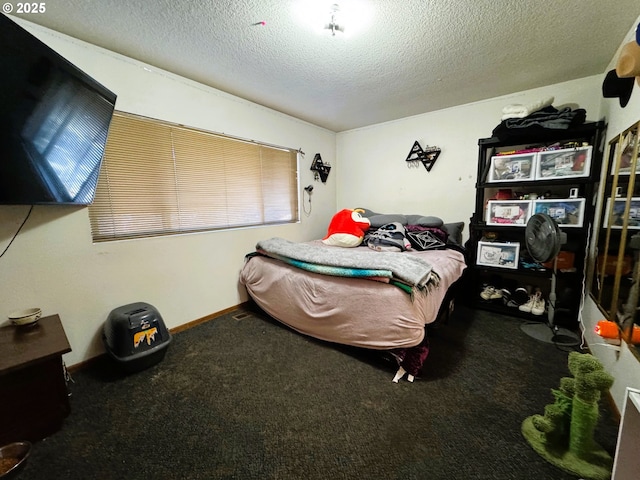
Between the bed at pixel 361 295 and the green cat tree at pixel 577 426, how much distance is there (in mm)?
643

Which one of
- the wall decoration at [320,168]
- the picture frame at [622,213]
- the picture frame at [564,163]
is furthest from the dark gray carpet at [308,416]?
the wall decoration at [320,168]

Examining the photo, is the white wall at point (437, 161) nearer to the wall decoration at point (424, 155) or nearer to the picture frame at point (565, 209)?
the wall decoration at point (424, 155)

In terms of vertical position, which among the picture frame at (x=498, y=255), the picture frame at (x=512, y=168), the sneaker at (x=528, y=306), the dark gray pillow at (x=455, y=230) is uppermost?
the picture frame at (x=512, y=168)

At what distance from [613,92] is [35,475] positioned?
13.2 feet

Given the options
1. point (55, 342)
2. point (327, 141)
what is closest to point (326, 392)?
point (55, 342)

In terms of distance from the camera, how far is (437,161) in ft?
10.5

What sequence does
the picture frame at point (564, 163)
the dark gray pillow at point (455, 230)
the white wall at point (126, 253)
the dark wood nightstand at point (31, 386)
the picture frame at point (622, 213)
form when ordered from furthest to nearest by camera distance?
the dark gray pillow at point (455, 230) → the picture frame at point (564, 163) → the white wall at point (126, 253) → the picture frame at point (622, 213) → the dark wood nightstand at point (31, 386)

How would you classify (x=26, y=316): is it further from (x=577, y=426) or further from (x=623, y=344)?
(x=623, y=344)

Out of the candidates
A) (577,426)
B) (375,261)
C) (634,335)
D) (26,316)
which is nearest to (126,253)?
(26,316)

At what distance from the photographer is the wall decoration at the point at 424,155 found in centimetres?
320

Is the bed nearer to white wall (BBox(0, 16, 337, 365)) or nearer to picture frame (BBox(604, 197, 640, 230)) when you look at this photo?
white wall (BBox(0, 16, 337, 365))

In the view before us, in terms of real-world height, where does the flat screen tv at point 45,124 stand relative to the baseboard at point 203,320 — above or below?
above

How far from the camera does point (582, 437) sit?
3.62 ft

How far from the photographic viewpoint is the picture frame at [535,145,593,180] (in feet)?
7.06
